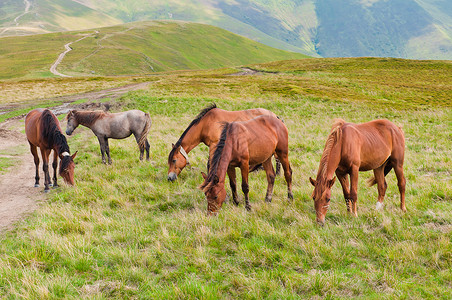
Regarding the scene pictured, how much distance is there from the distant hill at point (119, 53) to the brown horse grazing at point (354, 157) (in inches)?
3828

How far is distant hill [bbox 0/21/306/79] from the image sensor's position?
9612 centimetres

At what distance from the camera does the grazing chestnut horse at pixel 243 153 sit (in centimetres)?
648

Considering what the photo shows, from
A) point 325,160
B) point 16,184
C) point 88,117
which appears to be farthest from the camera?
point 88,117

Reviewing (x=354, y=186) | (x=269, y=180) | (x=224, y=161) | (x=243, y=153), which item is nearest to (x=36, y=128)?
(x=224, y=161)

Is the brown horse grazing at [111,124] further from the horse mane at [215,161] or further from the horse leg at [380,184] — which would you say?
the horse leg at [380,184]

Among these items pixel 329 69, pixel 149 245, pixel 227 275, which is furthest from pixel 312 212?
pixel 329 69

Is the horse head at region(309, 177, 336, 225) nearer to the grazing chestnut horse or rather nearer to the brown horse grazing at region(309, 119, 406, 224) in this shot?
the brown horse grazing at region(309, 119, 406, 224)

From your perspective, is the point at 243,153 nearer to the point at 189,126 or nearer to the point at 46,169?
the point at 189,126

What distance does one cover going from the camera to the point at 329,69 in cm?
7606

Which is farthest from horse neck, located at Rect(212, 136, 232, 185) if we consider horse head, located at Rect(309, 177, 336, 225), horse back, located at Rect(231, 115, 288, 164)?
horse head, located at Rect(309, 177, 336, 225)

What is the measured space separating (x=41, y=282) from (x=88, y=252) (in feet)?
3.31

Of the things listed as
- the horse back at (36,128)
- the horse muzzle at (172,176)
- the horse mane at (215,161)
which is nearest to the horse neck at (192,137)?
the horse muzzle at (172,176)

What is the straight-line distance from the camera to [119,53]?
118 metres

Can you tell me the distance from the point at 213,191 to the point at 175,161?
340cm
